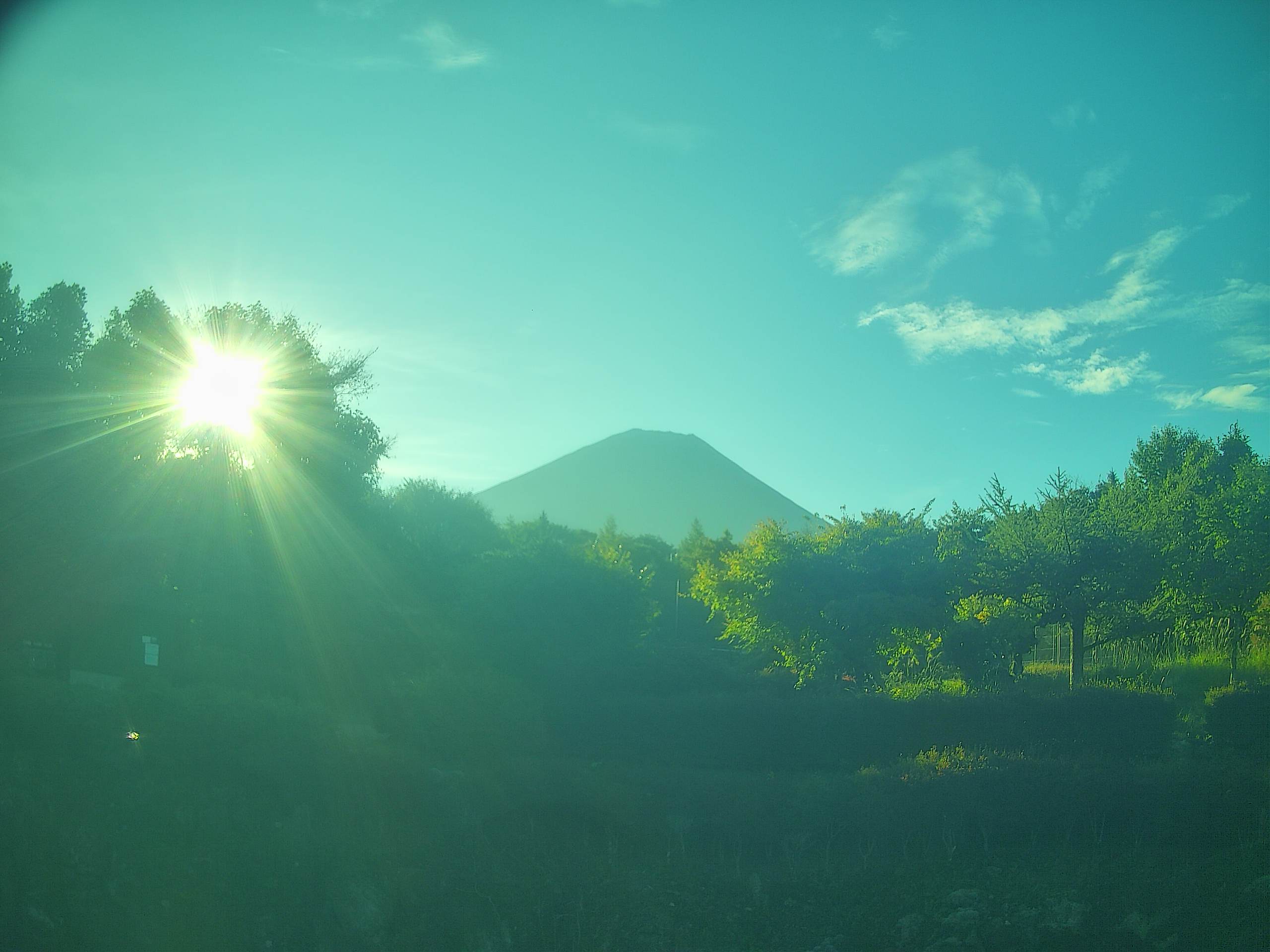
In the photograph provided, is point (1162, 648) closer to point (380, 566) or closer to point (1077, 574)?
point (1077, 574)

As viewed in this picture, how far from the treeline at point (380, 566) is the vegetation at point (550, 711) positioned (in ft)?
0.35

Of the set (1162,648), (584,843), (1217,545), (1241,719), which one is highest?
(1217,545)

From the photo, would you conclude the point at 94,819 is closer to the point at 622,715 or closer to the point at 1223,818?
the point at 622,715

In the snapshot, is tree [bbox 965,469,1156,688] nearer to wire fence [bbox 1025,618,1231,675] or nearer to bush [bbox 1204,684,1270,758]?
wire fence [bbox 1025,618,1231,675]

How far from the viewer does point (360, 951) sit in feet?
32.1

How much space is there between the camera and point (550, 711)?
18.0 m

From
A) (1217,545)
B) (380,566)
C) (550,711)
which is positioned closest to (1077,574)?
(1217,545)

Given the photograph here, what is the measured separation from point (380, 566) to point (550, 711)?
1017cm

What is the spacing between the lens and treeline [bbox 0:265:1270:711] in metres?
15.6

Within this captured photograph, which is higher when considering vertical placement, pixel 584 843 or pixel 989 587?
pixel 989 587

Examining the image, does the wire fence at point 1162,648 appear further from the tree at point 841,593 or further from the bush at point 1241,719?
the bush at point 1241,719

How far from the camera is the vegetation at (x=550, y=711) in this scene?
10117mm

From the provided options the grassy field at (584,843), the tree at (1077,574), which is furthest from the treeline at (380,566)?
the grassy field at (584,843)

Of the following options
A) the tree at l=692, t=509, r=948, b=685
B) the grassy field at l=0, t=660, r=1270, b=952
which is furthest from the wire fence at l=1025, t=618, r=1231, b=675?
the grassy field at l=0, t=660, r=1270, b=952
